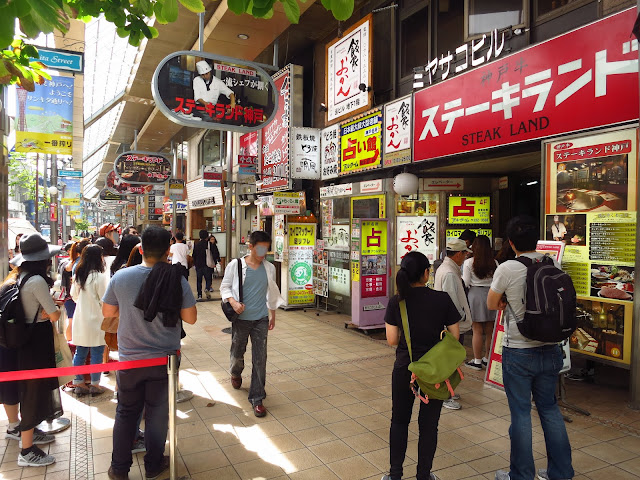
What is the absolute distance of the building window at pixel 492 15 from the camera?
20.4 ft

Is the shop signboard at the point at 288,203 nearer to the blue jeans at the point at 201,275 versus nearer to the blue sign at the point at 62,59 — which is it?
the blue jeans at the point at 201,275

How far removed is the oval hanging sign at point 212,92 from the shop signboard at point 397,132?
242cm

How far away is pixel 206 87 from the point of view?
6531 millimetres

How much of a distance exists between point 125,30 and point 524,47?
5089 millimetres

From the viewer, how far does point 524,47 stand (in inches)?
228

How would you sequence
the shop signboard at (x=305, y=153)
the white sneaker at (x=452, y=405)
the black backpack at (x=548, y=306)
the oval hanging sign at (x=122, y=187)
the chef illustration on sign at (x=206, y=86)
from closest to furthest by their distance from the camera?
1. the black backpack at (x=548, y=306)
2. the white sneaker at (x=452, y=405)
3. the chef illustration on sign at (x=206, y=86)
4. the shop signboard at (x=305, y=153)
5. the oval hanging sign at (x=122, y=187)

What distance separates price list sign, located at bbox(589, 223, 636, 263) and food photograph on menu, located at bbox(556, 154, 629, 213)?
0.21m

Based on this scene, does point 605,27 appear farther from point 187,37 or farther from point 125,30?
point 187,37

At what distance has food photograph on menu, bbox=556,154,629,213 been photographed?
4688 mm

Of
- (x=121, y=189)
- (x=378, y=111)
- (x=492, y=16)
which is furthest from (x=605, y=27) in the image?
(x=121, y=189)

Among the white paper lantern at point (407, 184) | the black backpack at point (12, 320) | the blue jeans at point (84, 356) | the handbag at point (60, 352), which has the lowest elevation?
the blue jeans at point (84, 356)

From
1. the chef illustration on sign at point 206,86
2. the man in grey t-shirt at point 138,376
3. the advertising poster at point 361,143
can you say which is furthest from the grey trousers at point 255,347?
the advertising poster at point 361,143

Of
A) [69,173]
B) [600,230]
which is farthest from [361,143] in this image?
[69,173]

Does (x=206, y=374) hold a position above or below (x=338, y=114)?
below
